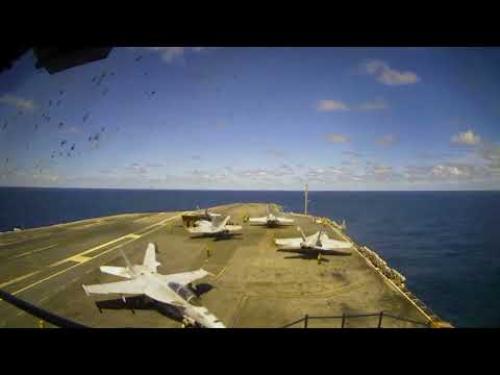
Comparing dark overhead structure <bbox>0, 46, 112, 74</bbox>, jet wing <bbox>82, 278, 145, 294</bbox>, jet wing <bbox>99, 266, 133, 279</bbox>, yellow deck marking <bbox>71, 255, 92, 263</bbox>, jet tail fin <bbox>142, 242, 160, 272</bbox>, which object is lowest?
yellow deck marking <bbox>71, 255, 92, 263</bbox>

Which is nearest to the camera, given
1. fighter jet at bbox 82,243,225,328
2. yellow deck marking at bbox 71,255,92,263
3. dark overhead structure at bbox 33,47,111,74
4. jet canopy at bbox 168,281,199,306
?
dark overhead structure at bbox 33,47,111,74

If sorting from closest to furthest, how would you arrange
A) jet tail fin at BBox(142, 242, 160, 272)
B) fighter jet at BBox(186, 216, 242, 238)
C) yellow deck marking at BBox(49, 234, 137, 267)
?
jet tail fin at BBox(142, 242, 160, 272) < yellow deck marking at BBox(49, 234, 137, 267) < fighter jet at BBox(186, 216, 242, 238)

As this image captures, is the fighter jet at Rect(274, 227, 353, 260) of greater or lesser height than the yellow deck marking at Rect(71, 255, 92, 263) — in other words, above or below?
above

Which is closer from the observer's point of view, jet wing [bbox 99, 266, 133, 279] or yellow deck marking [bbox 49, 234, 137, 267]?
jet wing [bbox 99, 266, 133, 279]

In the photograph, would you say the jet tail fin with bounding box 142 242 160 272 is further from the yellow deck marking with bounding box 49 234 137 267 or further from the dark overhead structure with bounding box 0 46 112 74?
the dark overhead structure with bounding box 0 46 112 74

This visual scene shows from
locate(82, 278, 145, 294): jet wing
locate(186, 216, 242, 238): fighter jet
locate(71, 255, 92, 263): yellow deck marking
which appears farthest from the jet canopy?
locate(186, 216, 242, 238): fighter jet

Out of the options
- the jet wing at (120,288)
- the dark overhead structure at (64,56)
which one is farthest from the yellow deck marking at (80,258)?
the dark overhead structure at (64,56)
